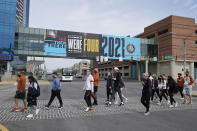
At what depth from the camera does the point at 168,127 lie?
4797 millimetres

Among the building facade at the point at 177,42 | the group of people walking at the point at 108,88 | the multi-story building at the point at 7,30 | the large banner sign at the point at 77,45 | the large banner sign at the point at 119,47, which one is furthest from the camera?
the large banner sign at the point at 119,47

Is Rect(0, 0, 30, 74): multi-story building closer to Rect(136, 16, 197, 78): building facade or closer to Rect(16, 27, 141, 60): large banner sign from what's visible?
Rect(16, 27, 141, 60): large banner sign

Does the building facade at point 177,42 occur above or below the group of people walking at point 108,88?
above

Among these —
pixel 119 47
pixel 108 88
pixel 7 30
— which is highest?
pixel 7 30

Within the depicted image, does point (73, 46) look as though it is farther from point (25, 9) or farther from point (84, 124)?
point (25, 9)

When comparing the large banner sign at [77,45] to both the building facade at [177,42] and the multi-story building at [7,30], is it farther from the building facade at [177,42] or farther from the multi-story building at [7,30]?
the building facade at [177,42]

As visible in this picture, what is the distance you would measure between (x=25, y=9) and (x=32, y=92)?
13710cm

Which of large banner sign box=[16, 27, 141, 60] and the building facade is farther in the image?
the building facade

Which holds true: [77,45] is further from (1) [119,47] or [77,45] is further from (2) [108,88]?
(2) [108,88]

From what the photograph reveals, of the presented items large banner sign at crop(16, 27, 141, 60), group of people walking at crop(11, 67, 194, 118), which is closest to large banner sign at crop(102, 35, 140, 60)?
large banner sign at crop(16, 27, 141, 60)

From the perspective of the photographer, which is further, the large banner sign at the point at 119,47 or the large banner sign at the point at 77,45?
the large banner sign at the point at 119,47

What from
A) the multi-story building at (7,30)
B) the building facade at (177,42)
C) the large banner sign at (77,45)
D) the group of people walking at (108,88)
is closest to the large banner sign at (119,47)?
the large banner sign at (77,45)

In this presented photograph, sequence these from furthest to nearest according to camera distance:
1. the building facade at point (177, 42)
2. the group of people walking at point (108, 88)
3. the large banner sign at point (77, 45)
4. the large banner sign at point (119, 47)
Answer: the large banner sign at point (119, 47)
the building facade at point (177, 42)
the large banner sign at point (77, 45)
the group of people walking at point (108, 88)

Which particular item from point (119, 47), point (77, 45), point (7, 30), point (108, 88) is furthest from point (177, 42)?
point (7, 30)
